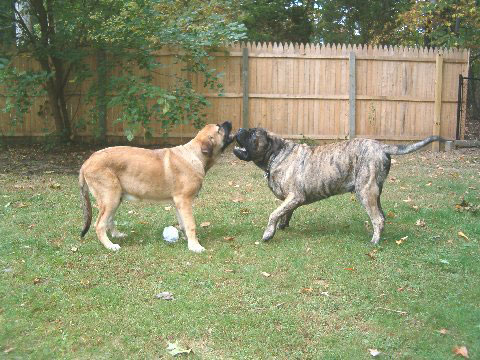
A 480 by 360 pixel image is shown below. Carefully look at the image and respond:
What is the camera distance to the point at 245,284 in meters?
5.28

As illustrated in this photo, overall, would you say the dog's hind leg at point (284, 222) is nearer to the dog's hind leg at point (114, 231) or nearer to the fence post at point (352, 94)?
the dog's hind leg at point (114, 231)

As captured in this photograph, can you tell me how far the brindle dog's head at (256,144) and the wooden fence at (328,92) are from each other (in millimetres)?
8300

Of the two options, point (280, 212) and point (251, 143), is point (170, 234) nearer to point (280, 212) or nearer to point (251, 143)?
point (280, 212)

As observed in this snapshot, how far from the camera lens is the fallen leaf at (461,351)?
12.9 feet

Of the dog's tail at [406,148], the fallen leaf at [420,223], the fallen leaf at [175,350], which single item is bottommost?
the fallen leaf at [420,223]

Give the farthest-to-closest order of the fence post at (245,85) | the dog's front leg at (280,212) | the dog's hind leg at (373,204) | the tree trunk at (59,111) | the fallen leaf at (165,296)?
the fence post at (245,85) < the tree trunk at (59,111) < the dog's front leg at (280,212) < the dog's hind leg at (373,204) < the fallen leaf at (165,296)

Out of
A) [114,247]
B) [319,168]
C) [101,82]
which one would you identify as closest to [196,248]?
[114,247]

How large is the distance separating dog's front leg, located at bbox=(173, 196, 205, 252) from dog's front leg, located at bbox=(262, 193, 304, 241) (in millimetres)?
831

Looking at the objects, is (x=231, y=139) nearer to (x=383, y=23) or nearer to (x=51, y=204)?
(x=51, y=204)

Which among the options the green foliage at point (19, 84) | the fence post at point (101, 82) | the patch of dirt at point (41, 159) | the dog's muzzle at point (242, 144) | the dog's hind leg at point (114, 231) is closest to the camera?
the dog's hind leg at point (114, 231)

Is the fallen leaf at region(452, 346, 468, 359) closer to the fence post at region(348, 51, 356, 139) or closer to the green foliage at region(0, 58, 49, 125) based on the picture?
the green foliage at region(0, 58, 49, 125)

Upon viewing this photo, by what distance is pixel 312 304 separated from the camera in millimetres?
4844

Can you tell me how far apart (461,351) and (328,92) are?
467 inches

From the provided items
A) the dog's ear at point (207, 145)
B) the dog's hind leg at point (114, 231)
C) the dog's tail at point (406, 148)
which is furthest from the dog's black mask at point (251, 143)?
the dog's hind leg at point (114, 231)
